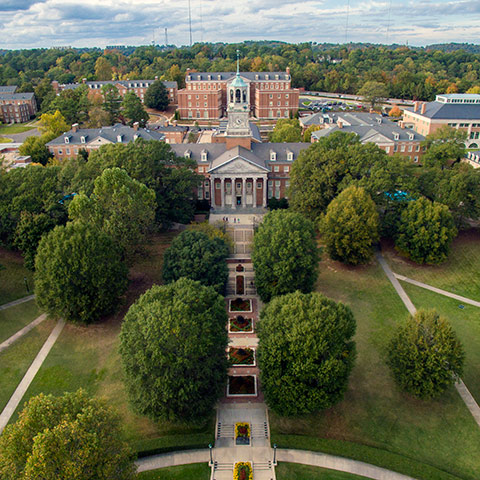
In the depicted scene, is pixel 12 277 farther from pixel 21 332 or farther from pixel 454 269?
pixel 454 269

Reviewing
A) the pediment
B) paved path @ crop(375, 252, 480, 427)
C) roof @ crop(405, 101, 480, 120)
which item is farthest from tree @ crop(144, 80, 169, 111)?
paved path @ crop(375, 252, 480, 427)

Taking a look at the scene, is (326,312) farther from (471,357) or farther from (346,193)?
(346,193)

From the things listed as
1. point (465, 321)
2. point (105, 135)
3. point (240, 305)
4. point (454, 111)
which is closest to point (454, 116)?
point (454, 111)

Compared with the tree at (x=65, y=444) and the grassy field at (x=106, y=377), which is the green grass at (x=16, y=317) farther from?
the tree at (x=65, y=444)

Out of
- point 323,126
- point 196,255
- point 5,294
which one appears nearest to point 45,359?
point 5,294

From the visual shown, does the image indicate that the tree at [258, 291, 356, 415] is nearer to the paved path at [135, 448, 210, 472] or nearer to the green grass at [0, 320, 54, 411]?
the paved path at [135, 448, 210, 472]

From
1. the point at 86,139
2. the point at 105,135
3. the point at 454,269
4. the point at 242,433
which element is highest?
the point at 105,135
